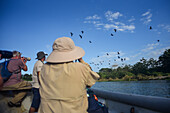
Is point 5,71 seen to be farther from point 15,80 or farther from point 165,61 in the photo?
point 165,61

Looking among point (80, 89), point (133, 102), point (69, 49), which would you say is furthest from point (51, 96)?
point (133, 102)

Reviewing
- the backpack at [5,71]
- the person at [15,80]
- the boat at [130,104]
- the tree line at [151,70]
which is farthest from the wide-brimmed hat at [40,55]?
the tree line at [151,70]

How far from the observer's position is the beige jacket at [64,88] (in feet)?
3.66

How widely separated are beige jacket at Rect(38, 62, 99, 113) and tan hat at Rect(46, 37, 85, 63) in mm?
75

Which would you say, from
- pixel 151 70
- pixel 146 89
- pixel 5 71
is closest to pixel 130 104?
pixel 5 71

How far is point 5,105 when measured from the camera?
8.18ft

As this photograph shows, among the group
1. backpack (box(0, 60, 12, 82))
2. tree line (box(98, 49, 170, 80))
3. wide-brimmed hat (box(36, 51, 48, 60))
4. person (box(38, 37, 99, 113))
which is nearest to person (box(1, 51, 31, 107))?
backpack (box(0, 60, 12, 82))

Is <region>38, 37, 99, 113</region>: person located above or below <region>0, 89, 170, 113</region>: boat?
above

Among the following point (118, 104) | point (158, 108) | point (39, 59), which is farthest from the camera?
point (118, 104)

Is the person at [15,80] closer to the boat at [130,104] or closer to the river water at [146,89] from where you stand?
the boat at [130,104]

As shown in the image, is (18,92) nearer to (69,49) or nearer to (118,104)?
(69,49)

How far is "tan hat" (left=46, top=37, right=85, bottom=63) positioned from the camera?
1248 mm

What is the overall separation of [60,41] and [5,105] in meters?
2.26

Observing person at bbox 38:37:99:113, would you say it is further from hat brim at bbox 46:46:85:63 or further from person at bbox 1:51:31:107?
person at bbox 1:51:31:107
